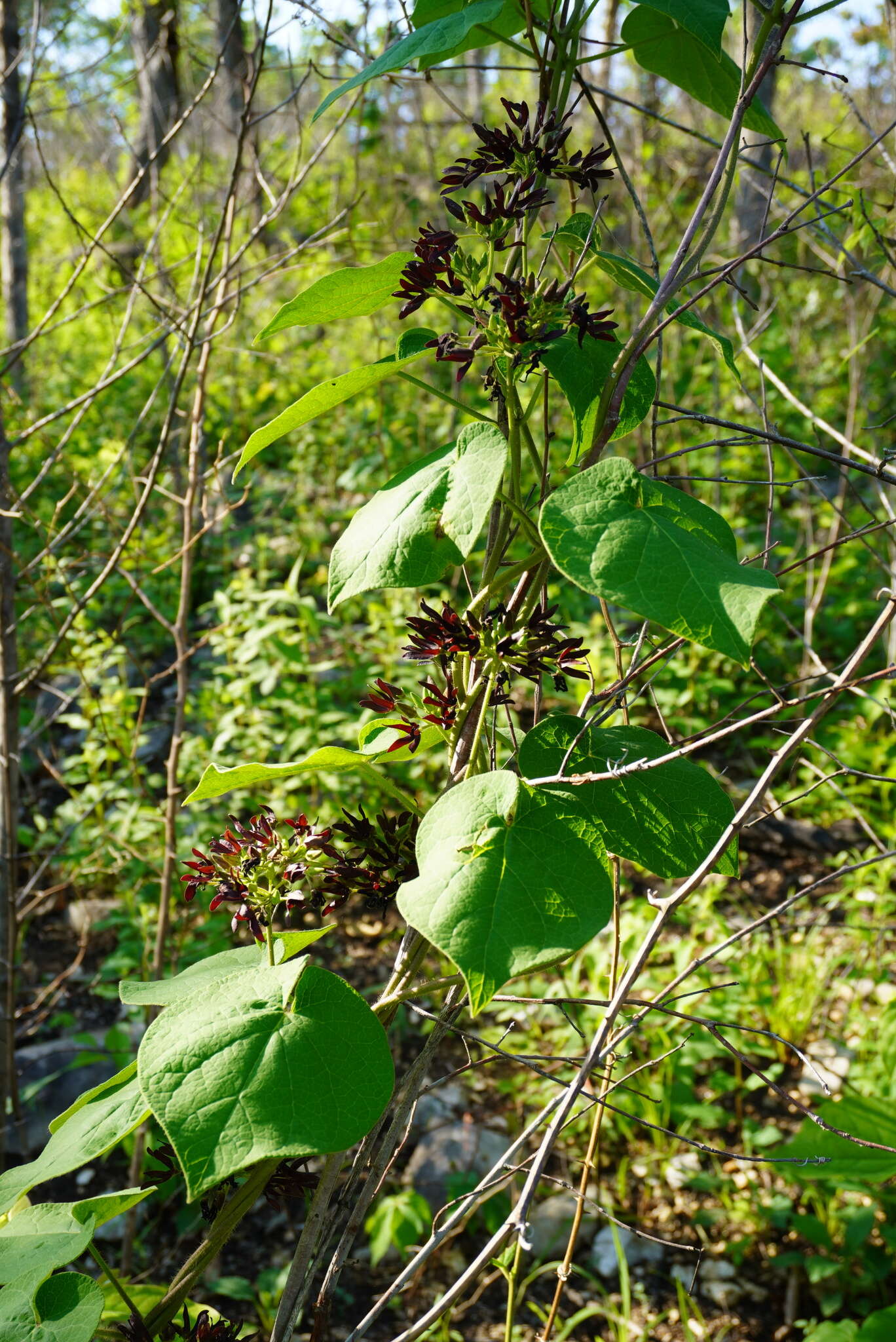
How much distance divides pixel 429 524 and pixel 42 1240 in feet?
2.06

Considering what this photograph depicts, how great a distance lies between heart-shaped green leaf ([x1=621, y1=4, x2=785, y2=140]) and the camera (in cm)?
85

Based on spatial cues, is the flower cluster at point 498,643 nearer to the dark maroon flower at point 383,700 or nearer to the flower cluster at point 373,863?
the dark maroon flower at point 383,700

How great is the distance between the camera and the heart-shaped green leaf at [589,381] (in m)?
0.78

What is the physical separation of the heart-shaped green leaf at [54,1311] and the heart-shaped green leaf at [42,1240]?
0.02 m

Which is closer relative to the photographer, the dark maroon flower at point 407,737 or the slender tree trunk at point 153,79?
the dark maroon flower at point 407,737

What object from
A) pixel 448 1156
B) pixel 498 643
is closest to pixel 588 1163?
pixel 498 643

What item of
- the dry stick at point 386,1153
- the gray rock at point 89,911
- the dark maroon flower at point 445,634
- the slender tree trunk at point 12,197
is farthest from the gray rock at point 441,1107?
the slender tree trunk at point 12,197

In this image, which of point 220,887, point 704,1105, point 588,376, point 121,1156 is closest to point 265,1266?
point 121,1156

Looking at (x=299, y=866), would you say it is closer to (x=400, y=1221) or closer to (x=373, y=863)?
(x=373, y=863)

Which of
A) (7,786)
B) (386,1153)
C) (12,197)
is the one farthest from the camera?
(12,197)

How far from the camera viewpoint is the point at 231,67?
6.32 meters

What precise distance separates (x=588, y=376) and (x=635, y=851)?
369 millimetres

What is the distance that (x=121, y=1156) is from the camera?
2.52 meters

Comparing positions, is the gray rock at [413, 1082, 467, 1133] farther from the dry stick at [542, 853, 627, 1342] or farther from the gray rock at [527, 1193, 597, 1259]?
the dry stick at [542, 853, 627, 1342]
